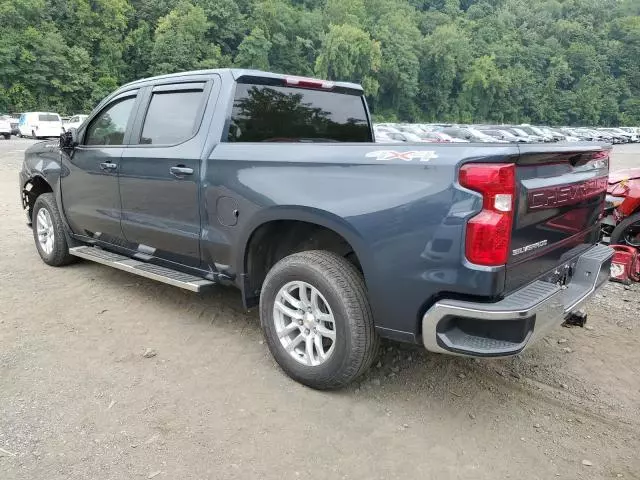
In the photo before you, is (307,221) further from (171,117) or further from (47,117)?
(47,117)

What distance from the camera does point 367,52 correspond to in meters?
76.2

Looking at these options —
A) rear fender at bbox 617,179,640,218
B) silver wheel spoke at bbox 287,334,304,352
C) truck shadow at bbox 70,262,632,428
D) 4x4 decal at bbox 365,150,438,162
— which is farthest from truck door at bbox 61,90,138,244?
rear fender at bbox 617,179,640,218

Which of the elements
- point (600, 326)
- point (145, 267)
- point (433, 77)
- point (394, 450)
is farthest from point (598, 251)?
point (433, 77)

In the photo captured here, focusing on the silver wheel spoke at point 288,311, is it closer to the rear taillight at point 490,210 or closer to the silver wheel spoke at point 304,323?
the silver wheel spoke at point 304,323

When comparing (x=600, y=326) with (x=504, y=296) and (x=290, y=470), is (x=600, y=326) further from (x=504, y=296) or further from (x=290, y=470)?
(x=290, y=470)

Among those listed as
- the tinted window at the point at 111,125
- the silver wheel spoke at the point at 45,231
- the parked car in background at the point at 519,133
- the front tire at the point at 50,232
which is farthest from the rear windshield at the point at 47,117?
the tinted window at the point at 111,125

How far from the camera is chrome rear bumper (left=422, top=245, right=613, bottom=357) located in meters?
2.54

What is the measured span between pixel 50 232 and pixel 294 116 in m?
3.11

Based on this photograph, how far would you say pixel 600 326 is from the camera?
4.36m

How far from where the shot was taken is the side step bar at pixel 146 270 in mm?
3816

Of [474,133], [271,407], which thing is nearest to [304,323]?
[271,407]

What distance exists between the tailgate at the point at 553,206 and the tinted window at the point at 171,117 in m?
2.36

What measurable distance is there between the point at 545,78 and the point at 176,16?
68.8 meters

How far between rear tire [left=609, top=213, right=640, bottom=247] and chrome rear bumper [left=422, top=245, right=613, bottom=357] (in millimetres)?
3694
